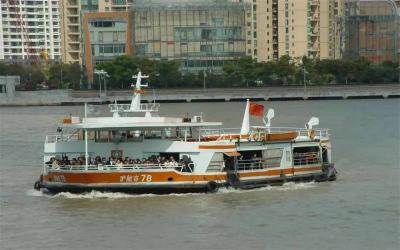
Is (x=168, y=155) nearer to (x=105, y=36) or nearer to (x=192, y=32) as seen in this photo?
(x=192, y=32)

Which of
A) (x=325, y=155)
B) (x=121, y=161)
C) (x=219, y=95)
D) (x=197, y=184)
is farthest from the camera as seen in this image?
(x=219, y=95)

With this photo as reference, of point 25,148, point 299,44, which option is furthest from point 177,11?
point 25,148

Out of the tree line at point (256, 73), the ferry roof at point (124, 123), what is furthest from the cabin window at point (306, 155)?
the tree line at point (256, 73)

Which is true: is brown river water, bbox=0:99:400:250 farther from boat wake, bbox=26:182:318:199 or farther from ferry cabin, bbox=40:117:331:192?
ferry cabin, bbox=40:117:331:192

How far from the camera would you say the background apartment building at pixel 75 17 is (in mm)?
144000

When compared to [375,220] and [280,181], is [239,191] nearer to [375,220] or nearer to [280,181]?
A: [280,181]

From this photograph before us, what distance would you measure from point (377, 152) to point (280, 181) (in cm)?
1491

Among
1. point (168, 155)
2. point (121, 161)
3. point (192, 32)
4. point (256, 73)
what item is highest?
point (192, 32)

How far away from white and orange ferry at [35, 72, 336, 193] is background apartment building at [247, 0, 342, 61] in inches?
4080

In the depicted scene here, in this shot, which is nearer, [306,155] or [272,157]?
[272,157]

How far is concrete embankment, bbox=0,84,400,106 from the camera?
11844cm

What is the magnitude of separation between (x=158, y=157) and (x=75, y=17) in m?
120

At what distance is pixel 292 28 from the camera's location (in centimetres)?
13725

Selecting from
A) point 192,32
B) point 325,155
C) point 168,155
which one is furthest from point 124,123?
point 192,32
